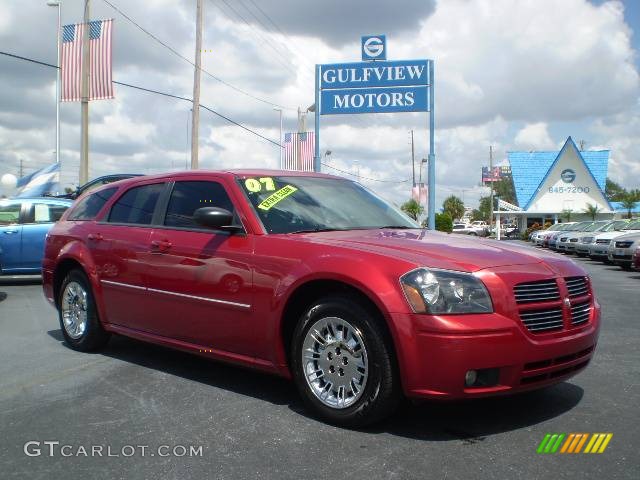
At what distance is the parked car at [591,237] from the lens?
22.0 meters

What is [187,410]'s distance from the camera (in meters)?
4.30

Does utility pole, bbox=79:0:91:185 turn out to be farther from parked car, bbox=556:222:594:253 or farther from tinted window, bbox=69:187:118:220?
parked car, bbox=556:222:594:253

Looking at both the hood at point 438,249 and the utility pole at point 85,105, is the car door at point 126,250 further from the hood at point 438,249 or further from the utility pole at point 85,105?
the utility pole at point 85,105

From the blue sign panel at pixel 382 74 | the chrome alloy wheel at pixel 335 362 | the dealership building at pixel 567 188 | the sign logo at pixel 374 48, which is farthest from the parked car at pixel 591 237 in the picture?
the dealership building at pixel 567 188

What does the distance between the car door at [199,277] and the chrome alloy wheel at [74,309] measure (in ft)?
3.74

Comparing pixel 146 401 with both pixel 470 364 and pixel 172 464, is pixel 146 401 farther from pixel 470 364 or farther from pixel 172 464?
pixel 470 364

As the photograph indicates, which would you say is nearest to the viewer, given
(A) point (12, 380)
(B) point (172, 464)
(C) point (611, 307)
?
(B) point (172, 464)

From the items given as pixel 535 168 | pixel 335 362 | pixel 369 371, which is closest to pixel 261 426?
pixel 335 362

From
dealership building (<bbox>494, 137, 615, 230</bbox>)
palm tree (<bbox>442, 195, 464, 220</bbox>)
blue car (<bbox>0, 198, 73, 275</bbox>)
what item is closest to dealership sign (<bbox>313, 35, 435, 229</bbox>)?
blue car (<bbox>0, 198, 73, 275</bbox>)

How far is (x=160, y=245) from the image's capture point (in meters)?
5.15

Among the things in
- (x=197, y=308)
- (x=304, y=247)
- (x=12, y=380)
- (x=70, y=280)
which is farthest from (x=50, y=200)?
(x=304, y=247)

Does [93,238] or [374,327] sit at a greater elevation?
[93,238]

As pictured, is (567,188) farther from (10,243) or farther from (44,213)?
(10,243)

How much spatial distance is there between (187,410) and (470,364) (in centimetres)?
190
